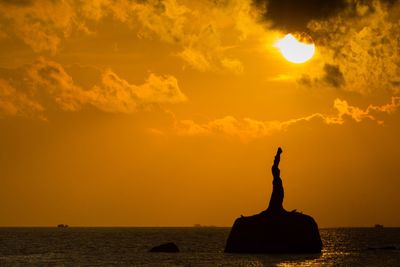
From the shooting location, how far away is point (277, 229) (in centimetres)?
9581

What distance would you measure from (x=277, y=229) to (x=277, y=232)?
0.69 metres

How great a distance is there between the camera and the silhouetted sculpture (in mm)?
96062

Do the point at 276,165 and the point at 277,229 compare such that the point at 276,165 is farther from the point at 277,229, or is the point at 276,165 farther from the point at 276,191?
the point at 277,229

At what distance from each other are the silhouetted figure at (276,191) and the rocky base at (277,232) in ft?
2.91

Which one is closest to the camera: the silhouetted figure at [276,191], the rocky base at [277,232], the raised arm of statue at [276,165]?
the rocky base at [277,232]

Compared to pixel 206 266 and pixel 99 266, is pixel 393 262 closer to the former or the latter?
pixel 206 266

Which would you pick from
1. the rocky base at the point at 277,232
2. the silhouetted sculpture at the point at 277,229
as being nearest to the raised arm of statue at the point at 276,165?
the silhouetted sculpture at the point at 277,229

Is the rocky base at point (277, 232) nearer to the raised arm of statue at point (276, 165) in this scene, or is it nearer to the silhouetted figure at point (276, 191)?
the silhouetted figure at point (276, 191)

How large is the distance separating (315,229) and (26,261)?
40630mm

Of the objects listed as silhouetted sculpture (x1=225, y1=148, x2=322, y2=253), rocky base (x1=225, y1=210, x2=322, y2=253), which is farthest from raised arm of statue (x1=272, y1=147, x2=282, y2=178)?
rocky base (x1=225, y1=210, x2=322, y2=253)

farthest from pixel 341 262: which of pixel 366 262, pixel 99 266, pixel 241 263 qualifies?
pixel 99 266

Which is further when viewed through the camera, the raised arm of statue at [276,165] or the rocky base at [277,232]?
the raised arm of statue at [276,165]

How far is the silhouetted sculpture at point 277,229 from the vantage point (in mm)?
96062

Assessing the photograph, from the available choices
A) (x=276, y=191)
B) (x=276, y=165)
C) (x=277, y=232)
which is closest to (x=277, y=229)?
(x=277, y=232)
